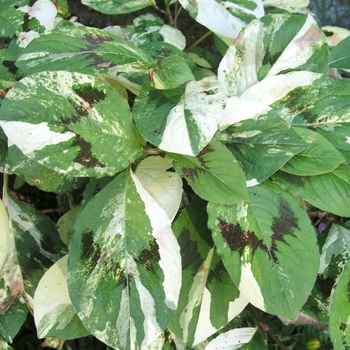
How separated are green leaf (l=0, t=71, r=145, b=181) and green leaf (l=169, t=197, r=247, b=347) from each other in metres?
0.20

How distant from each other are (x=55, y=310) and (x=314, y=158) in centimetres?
Result: 55

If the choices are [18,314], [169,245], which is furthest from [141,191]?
[18,314]

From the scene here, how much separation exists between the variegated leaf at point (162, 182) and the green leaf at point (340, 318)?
1.07 ft

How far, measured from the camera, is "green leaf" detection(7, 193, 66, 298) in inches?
36.2

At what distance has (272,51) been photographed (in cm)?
83

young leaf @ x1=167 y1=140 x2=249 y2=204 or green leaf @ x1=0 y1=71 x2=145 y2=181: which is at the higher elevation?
green leaf @ x1=0 y1=71 x2=145 y2=181

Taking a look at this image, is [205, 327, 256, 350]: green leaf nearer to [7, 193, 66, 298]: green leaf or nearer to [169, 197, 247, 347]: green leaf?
[169, 197, 247, 347]: green leaf

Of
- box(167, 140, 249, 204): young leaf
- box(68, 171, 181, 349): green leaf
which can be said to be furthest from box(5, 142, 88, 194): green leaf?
box(167, 140, 249, 204): young leaf

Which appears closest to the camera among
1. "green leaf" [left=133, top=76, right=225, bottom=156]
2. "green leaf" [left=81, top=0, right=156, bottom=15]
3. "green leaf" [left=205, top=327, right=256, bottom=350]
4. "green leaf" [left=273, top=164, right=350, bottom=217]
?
"green leaf" [left=133, top=76, right=225, bottom=156]

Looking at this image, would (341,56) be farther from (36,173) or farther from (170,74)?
(36,173)

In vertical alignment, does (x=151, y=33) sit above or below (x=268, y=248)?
Result: above

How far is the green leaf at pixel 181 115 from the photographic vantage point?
622mm

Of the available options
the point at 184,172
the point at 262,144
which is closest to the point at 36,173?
the point at 184,172

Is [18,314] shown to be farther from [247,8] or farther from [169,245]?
[247,8]
